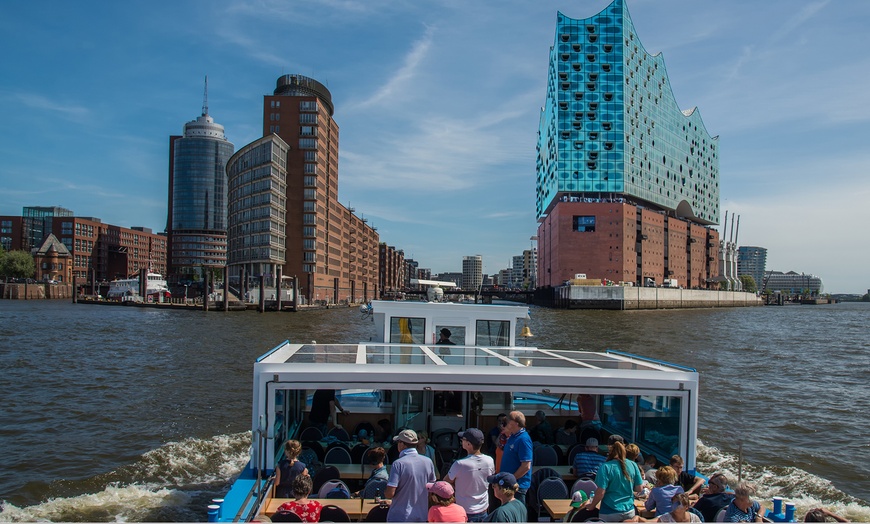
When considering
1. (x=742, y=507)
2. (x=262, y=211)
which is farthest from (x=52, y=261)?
(x=742, y=507)

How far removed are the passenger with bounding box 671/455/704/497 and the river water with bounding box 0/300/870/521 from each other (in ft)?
19.6

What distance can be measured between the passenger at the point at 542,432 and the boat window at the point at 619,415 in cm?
127

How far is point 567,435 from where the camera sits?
9695mm

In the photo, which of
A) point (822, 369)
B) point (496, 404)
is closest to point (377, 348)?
point (496, 404)

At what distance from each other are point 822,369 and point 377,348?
29005 millimetres

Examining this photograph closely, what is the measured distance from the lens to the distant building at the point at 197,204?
601 feet

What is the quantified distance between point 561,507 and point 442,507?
9.06 ft

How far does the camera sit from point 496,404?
10398 millimetres

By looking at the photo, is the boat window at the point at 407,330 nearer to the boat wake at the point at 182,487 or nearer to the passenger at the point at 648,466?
the boat wake at the point at 182,487

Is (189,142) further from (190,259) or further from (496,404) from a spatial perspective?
(496,404)

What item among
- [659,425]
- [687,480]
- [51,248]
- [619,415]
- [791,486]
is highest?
[51,248]

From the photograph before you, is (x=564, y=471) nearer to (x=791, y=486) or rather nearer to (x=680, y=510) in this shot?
(x=680, y=510)

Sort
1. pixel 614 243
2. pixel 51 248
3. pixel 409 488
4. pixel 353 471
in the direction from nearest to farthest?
pixel 409 488 < pixel 353 471 < pixel 614 243 < pixel 51 248

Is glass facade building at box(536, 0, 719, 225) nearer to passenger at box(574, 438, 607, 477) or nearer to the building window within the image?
the building window
